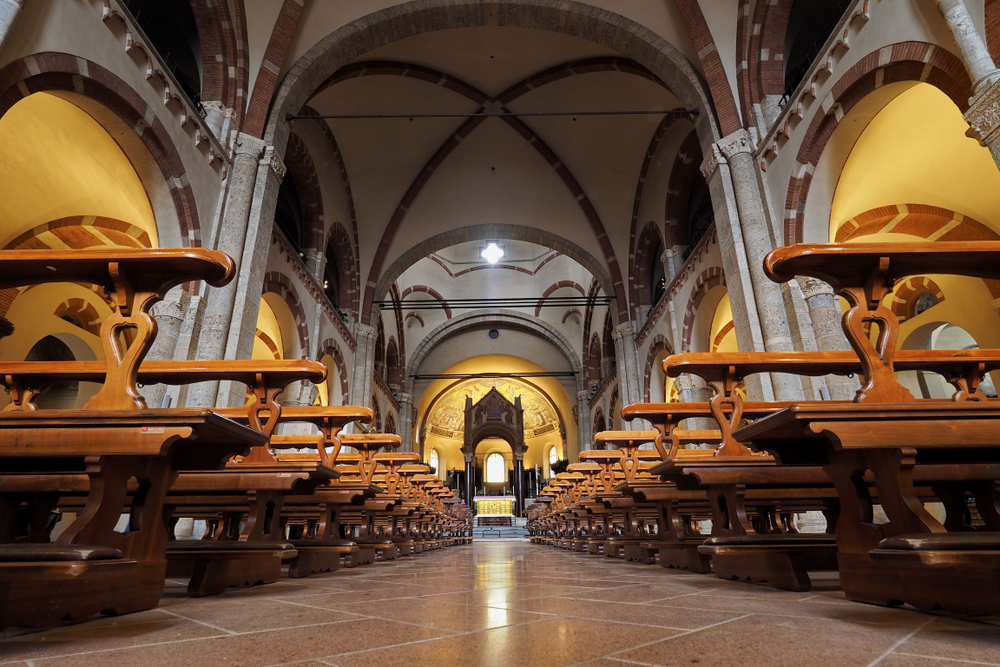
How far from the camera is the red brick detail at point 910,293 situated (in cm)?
978

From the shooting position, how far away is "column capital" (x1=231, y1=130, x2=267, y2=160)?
7.29 m

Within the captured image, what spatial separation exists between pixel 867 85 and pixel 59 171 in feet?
28.3

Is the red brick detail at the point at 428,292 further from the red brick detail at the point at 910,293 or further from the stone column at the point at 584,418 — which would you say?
the red brick detail at the point at 910,293

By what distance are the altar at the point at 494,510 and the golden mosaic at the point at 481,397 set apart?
5411 millimetres

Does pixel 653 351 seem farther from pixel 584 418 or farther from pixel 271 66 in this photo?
pixel 584 418

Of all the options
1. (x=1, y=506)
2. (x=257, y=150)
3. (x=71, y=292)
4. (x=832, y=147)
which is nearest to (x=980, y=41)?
(x=832, y=147)

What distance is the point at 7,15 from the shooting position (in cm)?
366

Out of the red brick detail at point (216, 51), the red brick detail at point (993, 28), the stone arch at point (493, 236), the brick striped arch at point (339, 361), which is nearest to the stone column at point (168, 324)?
the red brick detail at point (216, 51)

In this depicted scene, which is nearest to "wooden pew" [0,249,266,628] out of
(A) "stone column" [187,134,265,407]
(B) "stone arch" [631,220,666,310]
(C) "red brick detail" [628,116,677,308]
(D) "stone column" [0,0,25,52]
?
(D) "stone column" [0,0,25,52]

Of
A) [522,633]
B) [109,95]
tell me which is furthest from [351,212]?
[522,633]

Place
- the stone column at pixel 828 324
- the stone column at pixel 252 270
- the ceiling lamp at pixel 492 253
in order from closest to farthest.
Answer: the stone column at pixel 828 324
the stone column at pixel 252 270
the ceiling lamp at pixel 492 253

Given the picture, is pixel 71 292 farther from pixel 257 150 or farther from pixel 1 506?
pixel 1 506

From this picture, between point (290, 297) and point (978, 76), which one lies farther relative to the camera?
point (290, 297)

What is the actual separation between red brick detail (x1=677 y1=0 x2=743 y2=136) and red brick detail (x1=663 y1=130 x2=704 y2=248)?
281cm
